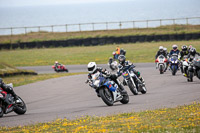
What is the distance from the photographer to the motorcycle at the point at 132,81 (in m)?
14.1

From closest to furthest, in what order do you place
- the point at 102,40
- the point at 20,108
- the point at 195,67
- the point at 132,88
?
the point at 20,108, the point at 132,88, the point at 195,67, the point at 102,40

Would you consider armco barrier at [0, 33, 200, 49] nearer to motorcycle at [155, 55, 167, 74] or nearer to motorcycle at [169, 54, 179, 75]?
motorcycle at [155, 55, 167, 74]

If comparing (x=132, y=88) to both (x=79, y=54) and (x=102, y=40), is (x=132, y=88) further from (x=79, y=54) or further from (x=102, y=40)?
(x=102, y=40)

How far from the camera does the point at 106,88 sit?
38.1 feet

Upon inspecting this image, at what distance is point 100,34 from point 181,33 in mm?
11201

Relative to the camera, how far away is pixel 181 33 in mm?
42719

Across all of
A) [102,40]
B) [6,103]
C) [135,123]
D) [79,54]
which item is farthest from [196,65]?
[102,40]

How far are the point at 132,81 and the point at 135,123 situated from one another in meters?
6.22

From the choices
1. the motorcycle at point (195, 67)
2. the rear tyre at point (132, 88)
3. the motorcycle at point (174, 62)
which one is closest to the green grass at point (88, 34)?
the motorcycle at point (174, 62)

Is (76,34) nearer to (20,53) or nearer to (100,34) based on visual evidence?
(100,34)

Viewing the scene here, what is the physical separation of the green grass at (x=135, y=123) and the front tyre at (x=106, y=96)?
2001mm

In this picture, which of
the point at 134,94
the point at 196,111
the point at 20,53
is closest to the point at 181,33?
the point at 20,53

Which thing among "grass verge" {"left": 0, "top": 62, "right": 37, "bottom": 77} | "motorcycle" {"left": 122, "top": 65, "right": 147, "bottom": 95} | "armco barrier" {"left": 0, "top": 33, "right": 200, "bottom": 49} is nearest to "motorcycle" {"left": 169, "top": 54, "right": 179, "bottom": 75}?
"motorcycle" {"left": 122, "top": 65, "right": 147, "bottom": 95}

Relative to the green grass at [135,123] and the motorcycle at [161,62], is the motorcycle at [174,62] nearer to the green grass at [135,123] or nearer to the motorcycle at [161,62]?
the motorcycle at [161,62]
